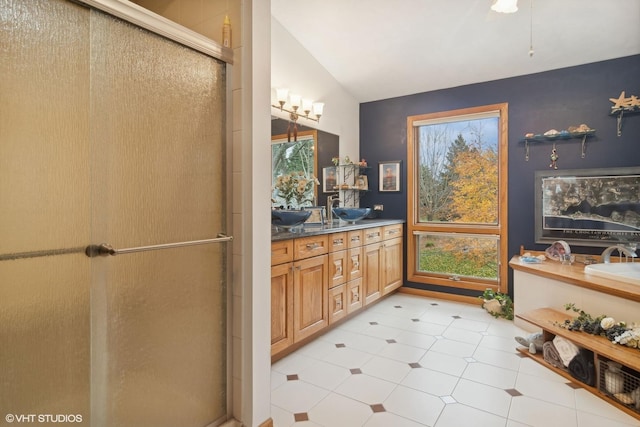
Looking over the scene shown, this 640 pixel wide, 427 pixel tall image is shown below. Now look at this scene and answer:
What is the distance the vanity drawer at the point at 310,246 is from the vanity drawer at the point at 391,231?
1174mm

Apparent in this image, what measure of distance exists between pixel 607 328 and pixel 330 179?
2764mm

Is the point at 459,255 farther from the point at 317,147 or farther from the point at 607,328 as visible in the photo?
the point at 317,147

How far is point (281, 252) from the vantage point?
238cm

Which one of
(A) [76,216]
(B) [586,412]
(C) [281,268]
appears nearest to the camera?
(A) [76,216]

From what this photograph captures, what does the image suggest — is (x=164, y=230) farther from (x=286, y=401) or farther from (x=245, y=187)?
(x=286, y=401)

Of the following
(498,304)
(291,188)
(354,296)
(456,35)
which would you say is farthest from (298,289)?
(456,35)

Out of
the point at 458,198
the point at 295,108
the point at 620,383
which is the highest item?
the point at 295,108

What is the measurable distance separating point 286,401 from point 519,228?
120 inches

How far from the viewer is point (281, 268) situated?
238 cm

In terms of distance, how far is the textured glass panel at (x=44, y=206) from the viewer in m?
1.02

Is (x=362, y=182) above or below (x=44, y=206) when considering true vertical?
above

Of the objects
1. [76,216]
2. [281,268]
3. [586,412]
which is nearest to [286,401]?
[281,268]

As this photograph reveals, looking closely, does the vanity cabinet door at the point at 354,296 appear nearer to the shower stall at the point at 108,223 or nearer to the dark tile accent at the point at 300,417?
the dark tile accent at the point at 300,417

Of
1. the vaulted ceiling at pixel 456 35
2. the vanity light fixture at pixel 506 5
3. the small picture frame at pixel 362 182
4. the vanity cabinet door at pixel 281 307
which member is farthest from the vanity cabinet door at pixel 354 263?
the vanity light fixture at pixel 506 5
